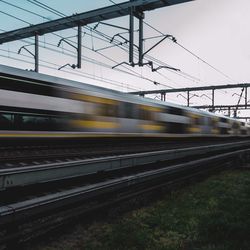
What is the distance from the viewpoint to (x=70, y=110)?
35.7ft

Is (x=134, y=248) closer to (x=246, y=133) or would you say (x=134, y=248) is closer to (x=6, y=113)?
(x=6, y=113)

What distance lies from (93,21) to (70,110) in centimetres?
545

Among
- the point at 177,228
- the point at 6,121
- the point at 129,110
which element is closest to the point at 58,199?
the point at 177,228

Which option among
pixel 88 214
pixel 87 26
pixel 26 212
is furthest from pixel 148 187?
pixel 87 26

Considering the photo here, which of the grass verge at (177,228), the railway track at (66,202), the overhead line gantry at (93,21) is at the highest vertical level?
the overhead line gantry at (93,21)

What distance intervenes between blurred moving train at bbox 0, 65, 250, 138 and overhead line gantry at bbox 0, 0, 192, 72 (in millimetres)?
2170

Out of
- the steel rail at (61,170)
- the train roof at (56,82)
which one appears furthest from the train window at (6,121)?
the steel rail at (61,170)

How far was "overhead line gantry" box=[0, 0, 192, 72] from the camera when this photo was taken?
12.6 meters

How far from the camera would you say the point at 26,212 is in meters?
4.21

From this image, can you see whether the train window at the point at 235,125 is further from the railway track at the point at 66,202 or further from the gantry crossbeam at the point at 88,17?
the railway track at the point at 66,202

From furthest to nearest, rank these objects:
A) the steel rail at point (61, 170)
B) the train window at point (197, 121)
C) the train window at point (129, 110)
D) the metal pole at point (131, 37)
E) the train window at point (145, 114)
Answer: the train window at point (197, 121), the train window at point (145, 114), the train window at point (129, 110), the metal pole at point (131, 37), the steel rail at point (61, 170)

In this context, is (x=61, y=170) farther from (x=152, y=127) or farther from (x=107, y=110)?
(x=152, y=127)

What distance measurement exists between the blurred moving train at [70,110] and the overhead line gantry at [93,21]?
2170 mm

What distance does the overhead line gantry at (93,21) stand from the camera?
12.6 meters
